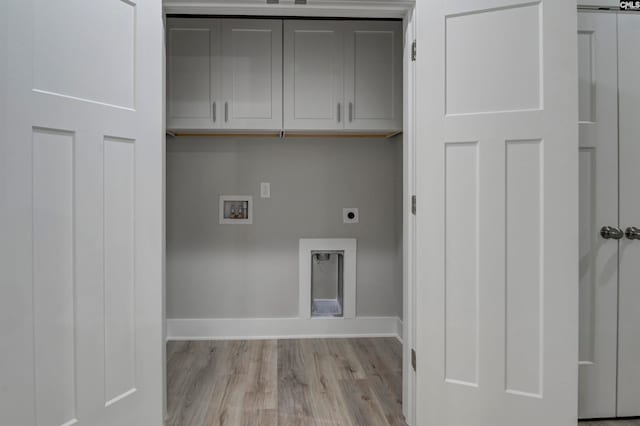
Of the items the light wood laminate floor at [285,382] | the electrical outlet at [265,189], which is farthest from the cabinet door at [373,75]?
the light wood laminate floor at [285,382]

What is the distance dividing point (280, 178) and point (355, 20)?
50.2 inches

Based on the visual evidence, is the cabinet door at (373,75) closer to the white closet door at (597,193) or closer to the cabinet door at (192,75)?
the cabinet door at (192,75)

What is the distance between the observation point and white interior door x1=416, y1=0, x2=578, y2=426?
66.7 inches

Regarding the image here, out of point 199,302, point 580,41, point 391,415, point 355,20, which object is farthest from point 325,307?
point 580,41

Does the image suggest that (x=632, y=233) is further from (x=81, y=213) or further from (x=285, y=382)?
(x=81, y=213)

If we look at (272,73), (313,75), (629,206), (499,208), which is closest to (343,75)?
(313,75)

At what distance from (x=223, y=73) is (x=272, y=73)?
1.11 feet

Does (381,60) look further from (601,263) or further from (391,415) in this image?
(391,415)

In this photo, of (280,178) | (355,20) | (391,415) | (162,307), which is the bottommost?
(391,415)

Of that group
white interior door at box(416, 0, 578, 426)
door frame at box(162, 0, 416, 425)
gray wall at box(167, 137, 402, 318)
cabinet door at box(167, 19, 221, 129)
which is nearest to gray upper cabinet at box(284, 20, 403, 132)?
gray wall at box(167, 137, 402, 318)

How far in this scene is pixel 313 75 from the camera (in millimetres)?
2924

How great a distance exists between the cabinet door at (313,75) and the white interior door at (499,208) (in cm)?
116

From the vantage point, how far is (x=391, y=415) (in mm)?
2086

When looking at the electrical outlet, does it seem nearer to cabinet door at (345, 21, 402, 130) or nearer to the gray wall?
the gray wall
